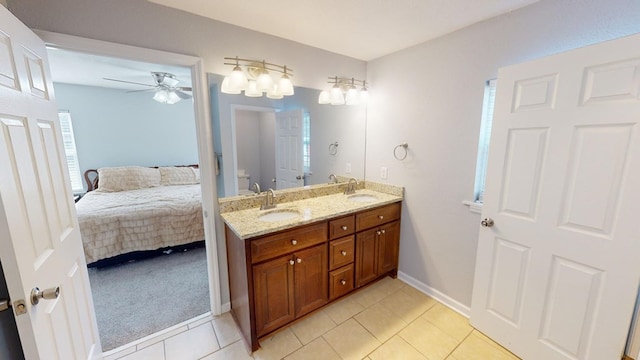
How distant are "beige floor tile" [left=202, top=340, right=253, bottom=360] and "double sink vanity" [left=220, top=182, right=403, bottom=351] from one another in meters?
0.07

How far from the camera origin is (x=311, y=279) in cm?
188

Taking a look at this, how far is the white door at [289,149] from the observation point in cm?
235

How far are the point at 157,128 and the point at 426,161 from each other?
4.85 meters

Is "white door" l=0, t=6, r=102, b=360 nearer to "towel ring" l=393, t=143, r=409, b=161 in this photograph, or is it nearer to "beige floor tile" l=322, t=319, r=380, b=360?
"beige floor tile" l=322, t=319, r=380, b=360

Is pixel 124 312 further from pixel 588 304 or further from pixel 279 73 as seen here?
pixel 588 304

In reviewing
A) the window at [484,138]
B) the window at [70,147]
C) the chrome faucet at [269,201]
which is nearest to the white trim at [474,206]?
the window at [484,138]

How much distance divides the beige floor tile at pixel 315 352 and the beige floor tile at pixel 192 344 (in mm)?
573

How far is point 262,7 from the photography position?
1.60m

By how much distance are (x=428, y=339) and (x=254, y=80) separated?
7.69 feet

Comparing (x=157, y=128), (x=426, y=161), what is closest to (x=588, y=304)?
(x=426, y=161)

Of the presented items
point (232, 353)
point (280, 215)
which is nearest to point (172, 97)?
point (280, 215)

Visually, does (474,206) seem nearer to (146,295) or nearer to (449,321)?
(449,321)

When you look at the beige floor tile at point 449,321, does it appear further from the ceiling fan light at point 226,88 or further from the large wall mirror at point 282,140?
the ceiling fan light at point 226,88

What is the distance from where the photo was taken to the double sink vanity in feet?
5.38
